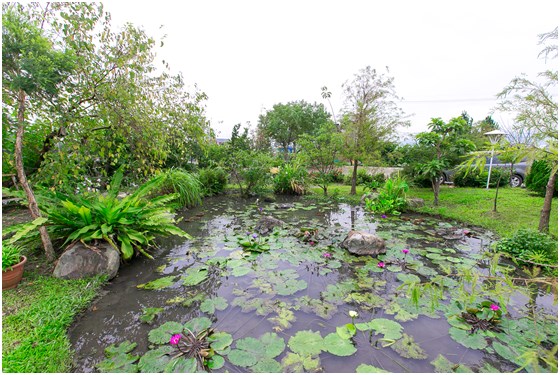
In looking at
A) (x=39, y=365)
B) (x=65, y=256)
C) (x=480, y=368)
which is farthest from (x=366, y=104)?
(x=39, y=365)

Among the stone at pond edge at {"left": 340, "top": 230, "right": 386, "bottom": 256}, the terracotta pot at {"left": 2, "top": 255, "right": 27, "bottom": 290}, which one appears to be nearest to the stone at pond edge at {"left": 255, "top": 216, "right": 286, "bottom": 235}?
the stone at pond edge at {"left": 340, "top": 230, "right": 386, "bottom": 256}

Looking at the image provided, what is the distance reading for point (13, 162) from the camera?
294 centimetres

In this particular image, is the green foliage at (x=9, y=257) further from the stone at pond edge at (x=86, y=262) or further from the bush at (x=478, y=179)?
the bush at (x=478, y=179)

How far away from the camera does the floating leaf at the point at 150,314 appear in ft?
7.91

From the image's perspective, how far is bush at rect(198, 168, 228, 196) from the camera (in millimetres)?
8888

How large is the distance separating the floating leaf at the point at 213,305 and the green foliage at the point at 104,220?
4.19 ft

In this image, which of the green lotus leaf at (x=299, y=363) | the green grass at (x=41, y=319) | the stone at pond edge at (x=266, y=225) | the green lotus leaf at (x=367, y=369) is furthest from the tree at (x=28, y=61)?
the stone at pond edge at (x=266, y=225)

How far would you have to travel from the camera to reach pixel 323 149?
880cm

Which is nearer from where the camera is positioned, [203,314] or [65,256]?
[203,314]

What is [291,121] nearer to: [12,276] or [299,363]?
[12,276]

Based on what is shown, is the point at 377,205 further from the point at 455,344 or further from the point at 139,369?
the point at 139,369

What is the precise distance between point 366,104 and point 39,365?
8.52m

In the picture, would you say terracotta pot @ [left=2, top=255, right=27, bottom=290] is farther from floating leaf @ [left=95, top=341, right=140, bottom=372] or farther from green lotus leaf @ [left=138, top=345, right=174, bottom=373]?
green lotus leaf @ [left=138, top=345, right=174, bottom=373]

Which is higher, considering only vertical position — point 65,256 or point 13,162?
point 13,162
